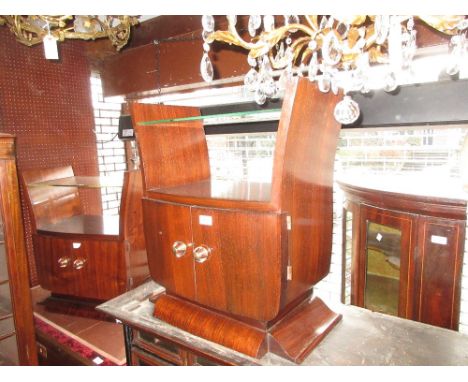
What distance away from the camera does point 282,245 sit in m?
0.96

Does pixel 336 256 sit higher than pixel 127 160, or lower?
lower

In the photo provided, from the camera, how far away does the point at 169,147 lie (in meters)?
1.31

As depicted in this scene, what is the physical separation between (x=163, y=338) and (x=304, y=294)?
1.92 feet

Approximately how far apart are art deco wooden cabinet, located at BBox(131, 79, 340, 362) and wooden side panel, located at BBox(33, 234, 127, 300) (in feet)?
3.60

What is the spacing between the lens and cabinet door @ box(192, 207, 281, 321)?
0.98 metres

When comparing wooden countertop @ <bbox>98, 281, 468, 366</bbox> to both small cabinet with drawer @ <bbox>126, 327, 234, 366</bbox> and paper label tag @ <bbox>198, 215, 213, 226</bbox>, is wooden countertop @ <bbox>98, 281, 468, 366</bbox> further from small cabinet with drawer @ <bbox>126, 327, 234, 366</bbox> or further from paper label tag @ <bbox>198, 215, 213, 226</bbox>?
paper label tag @ <bbox>198, 215, 213, 226</bbox>

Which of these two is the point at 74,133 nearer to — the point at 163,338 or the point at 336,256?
the point at 163,338

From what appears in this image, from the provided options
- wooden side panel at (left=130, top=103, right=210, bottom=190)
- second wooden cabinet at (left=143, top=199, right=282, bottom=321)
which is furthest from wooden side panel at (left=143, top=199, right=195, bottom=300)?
wooden side panel at (left=130, top=103, right=210, bottom=190)

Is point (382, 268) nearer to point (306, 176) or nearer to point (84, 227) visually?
point (306, 176)

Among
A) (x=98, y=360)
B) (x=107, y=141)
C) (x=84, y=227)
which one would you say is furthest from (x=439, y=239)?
(x=107, y=141)

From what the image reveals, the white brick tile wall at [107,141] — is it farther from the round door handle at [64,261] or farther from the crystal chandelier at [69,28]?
the round door handle at [64,261]

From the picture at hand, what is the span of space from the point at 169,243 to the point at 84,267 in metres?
1.50
